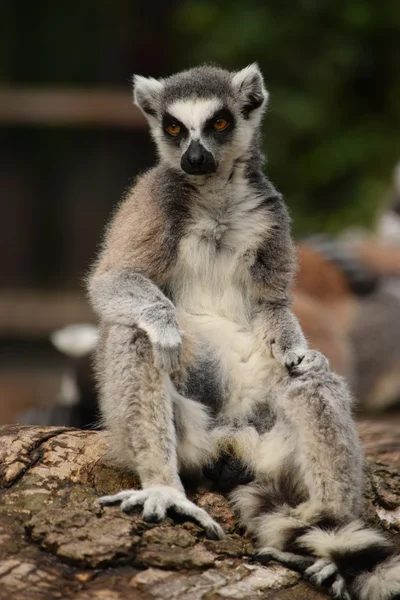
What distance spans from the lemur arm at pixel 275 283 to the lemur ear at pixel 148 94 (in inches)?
34.4

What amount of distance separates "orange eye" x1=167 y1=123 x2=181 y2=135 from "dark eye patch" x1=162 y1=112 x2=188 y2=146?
0.01 metres

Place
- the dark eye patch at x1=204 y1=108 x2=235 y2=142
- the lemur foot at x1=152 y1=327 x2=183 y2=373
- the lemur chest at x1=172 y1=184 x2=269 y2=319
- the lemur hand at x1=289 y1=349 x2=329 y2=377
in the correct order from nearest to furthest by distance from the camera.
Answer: the lemur foot at x1=152 y1=327 x2=183 y2=373 < the lemur hand at x1=289 y1=349 x2=329 y2=377 < the lemur chest at x1=172 y1=184 x2=269 y2=319 < the dark eye patch at x1=204 y1=108 x2=235 y2=142

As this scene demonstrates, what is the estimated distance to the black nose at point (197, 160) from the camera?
505cm

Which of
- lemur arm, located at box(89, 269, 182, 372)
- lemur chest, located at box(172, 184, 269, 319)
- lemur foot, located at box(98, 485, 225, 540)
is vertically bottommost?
lemur foot, located at box(98, 485, 225, 540)

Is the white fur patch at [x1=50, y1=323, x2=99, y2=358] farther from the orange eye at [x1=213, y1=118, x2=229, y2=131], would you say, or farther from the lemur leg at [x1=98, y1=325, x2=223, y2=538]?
the lemur leg at [x1=98, y1=325, x2=223, y2=538]

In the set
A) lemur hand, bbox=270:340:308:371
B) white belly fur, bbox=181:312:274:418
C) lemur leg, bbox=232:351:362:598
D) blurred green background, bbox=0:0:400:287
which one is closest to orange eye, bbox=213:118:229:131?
white belly fur, bbox=181:312:274:418

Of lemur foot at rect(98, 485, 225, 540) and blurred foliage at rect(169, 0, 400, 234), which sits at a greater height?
blurred foliage at rect(169, 0, 400, 234)

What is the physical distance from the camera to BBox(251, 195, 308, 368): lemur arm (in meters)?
5.20

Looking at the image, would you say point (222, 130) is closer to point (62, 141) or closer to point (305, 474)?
point (305, 474)

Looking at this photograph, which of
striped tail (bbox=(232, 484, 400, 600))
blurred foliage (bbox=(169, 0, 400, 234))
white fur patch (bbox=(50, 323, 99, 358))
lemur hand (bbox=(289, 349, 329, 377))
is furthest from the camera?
blurred foliage (bbox=(169, 0, 400, 234))

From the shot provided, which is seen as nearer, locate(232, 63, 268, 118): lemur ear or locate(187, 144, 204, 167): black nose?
locate(187, 144, 204, 167): black nose

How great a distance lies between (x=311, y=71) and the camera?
17391mm

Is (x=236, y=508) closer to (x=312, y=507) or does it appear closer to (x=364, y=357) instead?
(x=312, y=507)

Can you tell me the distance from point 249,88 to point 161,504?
2.43 meters
